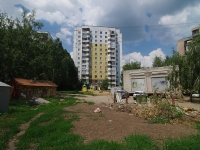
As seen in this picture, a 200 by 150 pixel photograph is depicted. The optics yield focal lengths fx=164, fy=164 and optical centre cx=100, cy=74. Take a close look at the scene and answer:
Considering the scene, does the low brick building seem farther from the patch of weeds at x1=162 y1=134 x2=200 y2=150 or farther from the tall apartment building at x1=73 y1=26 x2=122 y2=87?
the tall apartment building at x1=73 y1=26 x2=122 y2=87

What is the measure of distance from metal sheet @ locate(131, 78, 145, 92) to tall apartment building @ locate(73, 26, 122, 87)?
137 feet

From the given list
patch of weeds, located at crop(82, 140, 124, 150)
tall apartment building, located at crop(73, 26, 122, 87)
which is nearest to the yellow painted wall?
tall apartment building, located at crop(73, 26, 122, 87)

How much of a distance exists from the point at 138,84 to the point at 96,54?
48.5 metres

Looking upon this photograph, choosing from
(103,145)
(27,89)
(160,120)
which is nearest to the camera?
(103,145)

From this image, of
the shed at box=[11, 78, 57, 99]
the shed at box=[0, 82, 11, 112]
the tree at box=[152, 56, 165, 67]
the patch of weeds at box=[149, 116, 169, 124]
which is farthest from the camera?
the tree at box=[152, 56, 165, 67]

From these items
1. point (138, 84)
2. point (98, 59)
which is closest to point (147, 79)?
point (138, 84)

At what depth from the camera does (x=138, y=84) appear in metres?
37.0

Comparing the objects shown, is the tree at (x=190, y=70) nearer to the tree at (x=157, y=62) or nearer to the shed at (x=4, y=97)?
the shed at (x=4, y=97)

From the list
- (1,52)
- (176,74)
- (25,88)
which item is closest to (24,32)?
(1,52)

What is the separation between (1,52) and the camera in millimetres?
20250

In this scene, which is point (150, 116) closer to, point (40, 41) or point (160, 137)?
point (160, 137)

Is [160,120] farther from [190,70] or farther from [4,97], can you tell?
[190,70]

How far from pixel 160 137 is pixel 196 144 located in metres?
1.00

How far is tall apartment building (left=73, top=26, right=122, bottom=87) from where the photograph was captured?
264ft
